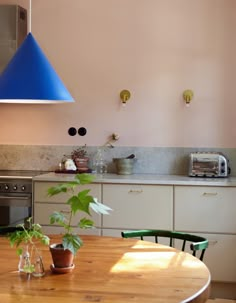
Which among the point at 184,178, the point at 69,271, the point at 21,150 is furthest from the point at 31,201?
the point at 69,271

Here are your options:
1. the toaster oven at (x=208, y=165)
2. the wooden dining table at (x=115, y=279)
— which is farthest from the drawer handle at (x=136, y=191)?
the wooden dining table at (x=115, y=279)

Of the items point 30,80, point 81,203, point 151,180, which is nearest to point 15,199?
point 151,180

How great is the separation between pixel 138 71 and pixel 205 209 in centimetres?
142

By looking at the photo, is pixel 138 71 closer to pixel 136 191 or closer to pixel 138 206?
pixel 136 191

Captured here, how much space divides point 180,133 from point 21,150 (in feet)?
4.89

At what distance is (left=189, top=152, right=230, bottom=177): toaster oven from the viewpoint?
4020 millimetres

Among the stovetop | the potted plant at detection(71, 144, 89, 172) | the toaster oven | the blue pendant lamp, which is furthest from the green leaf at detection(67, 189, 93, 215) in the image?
the potted plant at detection(71, 144, 89, 172)

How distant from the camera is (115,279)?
1803 mm

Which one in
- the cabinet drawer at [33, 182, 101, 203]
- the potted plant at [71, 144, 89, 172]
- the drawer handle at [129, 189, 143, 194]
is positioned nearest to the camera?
the drawer handle at [129, 189, 143, 194]

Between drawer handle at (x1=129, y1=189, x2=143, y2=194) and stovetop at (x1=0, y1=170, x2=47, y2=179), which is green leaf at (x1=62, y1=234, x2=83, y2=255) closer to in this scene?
drawer handle at (x1=129, y1=189, x2=143, y2=194)

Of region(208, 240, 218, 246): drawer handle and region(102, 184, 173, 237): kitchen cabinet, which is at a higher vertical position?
region(102, 184, 173, 237): kitchen cabinet

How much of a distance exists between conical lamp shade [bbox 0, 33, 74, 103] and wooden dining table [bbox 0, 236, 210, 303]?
2.32 ft

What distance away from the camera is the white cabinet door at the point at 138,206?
374 centimetres

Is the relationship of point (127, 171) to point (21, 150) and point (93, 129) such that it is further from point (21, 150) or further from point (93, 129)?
point (21, 150)
